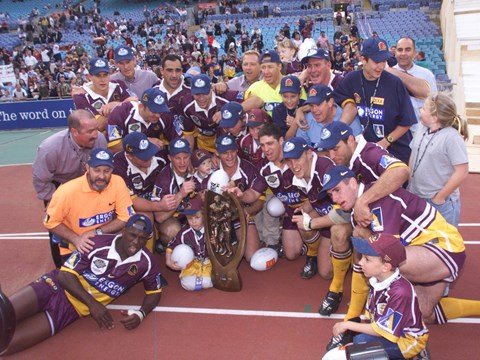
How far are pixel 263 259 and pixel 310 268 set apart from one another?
582mm

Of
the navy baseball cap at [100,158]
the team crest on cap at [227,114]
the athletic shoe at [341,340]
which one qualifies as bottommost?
the athletic shoe at [341,340]

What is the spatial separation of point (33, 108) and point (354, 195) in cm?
1546

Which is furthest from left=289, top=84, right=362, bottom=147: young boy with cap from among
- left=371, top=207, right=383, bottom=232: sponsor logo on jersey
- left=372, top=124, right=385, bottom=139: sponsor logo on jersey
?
left=371, top=207, right=383, bottom=232: sponsor logo on jersey

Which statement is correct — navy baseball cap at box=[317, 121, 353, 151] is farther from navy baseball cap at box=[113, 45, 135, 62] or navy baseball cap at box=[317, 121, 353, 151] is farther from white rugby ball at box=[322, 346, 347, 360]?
navy baseball cap at box=[113, 45, 135, 62]

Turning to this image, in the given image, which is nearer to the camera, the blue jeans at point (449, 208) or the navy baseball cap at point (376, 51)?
the blue jeans at point (449, 208)

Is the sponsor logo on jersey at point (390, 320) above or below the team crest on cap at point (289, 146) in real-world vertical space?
below

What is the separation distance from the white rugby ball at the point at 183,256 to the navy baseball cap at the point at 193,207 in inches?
16.2

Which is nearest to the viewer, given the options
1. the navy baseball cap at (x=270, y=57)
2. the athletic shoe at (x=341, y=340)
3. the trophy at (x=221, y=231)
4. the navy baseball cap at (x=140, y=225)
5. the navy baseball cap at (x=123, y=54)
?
the athletic shoe at (x=341, y=340)

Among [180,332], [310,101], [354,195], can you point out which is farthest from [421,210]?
[180,332]

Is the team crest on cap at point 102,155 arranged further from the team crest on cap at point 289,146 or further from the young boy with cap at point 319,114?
the young boy with cap at point 319,114

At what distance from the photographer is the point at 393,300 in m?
3.59

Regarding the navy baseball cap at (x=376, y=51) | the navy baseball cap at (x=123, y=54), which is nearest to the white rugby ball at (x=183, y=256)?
the navy baseball cap at (x=376, y=51)

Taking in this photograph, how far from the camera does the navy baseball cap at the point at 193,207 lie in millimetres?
5805

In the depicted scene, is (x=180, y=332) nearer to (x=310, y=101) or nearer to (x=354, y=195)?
(x=354, y=195)
